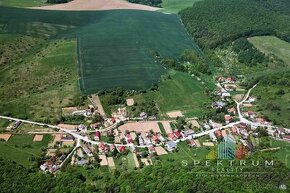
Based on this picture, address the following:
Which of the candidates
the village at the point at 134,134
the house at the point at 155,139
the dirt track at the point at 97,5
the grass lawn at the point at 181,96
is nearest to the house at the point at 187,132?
the village at the point at 134,134

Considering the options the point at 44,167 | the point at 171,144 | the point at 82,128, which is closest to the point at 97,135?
the point at 82,128

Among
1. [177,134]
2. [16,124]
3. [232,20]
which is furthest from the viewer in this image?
[232,20]

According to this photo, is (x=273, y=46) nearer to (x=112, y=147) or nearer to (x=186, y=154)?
(x=186, y=154)

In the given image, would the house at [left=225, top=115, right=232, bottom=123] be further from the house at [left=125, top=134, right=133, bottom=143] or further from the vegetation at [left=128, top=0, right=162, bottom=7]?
the vegetation at [left=128, top=0, right=162, bottom=7]

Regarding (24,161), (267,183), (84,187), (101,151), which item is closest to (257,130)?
(267,183)

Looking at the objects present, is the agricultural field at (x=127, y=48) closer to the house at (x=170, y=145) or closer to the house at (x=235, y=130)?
the house at (x=170, y=145)

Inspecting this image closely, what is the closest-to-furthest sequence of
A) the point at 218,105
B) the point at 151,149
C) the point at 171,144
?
the point at 151,149 < the point at 171,144 < the point at 218,105
